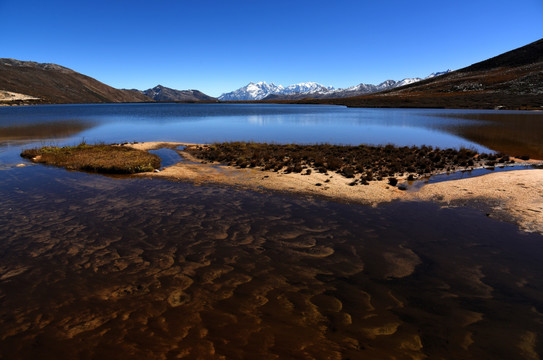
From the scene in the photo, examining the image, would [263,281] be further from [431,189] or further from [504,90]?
[504,90]

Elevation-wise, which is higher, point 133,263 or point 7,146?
point 7,146

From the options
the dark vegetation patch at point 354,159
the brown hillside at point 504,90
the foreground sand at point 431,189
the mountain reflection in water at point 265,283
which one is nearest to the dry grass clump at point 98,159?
the foreground sand at point 431,189

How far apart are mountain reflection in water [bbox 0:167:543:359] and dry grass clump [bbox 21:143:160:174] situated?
864cm

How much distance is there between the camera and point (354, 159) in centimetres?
2762

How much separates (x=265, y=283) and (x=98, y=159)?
2579 centimetres

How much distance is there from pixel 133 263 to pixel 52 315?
277 cm

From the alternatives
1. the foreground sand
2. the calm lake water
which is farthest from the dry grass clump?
the calm lake water

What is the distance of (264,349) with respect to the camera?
6129 millimetres

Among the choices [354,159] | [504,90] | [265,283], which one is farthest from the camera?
[504,90]

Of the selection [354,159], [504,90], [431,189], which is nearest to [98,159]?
[354,159]

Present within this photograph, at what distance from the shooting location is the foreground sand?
1475 cm

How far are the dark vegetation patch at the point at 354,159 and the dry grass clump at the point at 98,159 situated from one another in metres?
6.71

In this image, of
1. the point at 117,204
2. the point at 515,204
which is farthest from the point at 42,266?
the point at 515,204

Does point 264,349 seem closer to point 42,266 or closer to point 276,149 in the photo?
point 42,266
